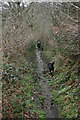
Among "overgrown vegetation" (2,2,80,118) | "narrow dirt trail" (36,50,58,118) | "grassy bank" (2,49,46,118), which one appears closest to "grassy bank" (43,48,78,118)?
"overgrown vegetation" (2,2,80,118)

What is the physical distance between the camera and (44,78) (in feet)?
35.0

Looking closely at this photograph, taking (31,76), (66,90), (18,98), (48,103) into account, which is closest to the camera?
(18,98)

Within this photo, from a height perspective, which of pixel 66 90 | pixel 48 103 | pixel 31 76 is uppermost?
pixel 31 76

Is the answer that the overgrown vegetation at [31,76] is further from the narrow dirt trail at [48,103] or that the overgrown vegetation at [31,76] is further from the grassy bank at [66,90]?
the narrow dirt trail at [48,103]

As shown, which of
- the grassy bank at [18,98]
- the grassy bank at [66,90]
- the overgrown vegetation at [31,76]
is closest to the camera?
the grassy bank at [18,98]

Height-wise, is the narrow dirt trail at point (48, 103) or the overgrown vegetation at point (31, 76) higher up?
the overgrown vegetation at point (31, 76)

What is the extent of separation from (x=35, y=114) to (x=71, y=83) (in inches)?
120

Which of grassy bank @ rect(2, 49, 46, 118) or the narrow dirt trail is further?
the narrow dirt trail

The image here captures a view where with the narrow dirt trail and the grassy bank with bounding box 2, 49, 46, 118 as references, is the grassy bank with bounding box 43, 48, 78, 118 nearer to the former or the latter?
the narrow dirt trail

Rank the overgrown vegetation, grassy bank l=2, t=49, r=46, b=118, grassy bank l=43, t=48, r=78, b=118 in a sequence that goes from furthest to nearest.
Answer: grassy bank l=43, t=48, r=78, b=118 → the overgrown vegetation → grassy bank l=2, t=49, r=46, b=118

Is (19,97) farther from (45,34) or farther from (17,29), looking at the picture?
(45,34)

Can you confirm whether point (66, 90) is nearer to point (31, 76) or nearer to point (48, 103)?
point (48, 103)

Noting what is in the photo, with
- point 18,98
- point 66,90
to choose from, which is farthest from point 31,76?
point 18,98

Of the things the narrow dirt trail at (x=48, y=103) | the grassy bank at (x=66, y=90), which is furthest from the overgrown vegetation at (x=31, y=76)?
the narrow dirt trail at (x=48, y=103)
